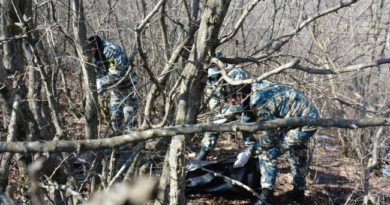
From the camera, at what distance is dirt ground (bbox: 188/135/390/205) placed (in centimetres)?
402

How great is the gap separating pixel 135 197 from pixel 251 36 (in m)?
6.75

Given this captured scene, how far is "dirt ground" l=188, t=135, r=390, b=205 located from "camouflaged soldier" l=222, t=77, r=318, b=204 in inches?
11.6

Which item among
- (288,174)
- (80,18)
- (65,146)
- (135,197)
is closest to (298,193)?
(288,174)

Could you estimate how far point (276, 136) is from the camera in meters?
3.79

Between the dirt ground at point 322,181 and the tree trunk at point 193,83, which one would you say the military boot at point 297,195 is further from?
the tree trunk at point 193,83

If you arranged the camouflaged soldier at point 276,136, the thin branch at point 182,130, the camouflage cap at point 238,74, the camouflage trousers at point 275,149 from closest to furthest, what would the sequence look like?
the thin branch at point 182,130
the camouflage cap at point 238,74
the camouflaged soldier at point 276,136
the camouflage trousers at point 275,149

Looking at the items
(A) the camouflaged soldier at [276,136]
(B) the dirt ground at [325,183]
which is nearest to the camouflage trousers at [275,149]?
(A) the camouflaged soldier at [276,136]

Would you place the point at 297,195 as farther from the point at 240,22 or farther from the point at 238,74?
the point at 240,22

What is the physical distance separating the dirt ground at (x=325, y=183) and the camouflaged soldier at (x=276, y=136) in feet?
0.97

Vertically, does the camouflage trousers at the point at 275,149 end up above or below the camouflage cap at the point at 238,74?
below

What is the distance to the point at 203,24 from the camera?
2.14 meters

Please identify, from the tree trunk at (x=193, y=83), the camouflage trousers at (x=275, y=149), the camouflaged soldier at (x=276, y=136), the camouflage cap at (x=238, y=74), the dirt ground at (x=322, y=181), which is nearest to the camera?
the tree trunk at (x=193, y=83)

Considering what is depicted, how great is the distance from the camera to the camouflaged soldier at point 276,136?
368 cm

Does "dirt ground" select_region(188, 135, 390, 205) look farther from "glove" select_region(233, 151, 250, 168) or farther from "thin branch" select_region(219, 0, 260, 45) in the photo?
"thin branch" select_region(219, 0, 260, 45)
